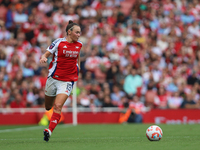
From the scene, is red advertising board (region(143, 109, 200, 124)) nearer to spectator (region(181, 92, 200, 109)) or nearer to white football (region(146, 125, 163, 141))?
spectator (region(181, 92, 200, 109))

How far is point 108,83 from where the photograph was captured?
17734mm

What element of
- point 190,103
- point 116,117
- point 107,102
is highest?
point 107,102

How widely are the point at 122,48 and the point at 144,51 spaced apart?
3.47 ft

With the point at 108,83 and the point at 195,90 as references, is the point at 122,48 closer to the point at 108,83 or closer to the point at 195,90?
the point at 108,83

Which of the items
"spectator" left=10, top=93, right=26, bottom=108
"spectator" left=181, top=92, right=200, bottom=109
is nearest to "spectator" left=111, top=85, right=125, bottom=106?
"spectator" left=181, top=92, right=200, bottom=109

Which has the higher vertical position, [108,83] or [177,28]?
[177,28]

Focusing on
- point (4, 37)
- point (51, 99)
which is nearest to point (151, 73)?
point (4, 37)

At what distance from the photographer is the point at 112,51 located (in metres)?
19.2

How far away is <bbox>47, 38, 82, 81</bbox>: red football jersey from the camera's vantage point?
842 cm

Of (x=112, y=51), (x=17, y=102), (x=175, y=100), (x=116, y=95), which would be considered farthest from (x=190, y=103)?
(x=17, y=102)

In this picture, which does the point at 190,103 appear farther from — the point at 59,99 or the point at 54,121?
the point at 54,121

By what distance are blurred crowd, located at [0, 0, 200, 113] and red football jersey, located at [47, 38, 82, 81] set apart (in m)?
8.41

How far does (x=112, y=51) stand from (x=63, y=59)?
10804mm

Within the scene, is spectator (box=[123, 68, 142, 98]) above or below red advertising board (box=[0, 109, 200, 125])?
above
